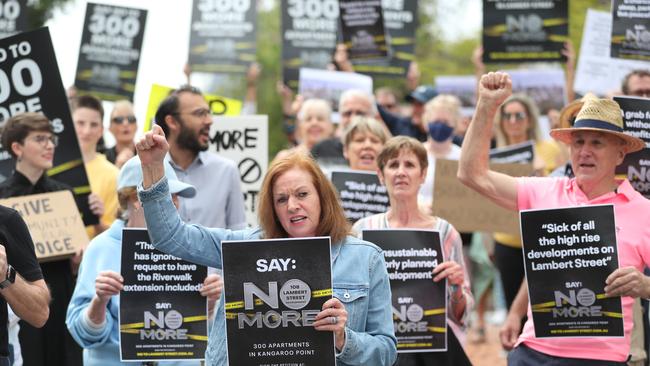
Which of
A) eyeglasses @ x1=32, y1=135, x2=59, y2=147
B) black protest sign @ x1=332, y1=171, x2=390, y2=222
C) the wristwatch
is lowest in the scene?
black protest sign @ x1=332, y1=171, x2=390, y2=222

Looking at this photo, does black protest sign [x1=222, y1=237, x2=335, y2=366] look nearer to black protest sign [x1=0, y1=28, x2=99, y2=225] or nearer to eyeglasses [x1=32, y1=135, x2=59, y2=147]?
eyeglasses [x1=32, y1=135, x2=59, y2=147]

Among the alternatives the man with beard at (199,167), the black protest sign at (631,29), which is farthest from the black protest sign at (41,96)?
the black protest sign at (631,29)

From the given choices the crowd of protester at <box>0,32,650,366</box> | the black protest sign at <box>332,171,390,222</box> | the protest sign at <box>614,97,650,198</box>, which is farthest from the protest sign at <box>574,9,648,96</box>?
the protest sign at <box>614,97,650,198</box>

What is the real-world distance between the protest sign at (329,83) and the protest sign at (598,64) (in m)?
2.24

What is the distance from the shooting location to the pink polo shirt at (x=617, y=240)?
20.5 feet

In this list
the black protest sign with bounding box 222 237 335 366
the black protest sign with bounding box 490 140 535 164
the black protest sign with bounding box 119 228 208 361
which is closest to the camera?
the black protest sign with bounding box 222 237 335 366

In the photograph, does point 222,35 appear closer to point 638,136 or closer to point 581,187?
point 638,136

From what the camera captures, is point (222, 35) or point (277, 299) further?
point (222, 35)

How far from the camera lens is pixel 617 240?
20.5 feet

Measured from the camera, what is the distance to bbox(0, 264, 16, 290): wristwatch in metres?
5.21

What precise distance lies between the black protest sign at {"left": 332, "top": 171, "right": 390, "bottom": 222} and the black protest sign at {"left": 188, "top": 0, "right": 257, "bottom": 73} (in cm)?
496

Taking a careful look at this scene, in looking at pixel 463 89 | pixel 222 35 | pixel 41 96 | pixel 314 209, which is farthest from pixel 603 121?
pixel 463 89

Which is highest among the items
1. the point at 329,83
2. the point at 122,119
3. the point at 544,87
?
the point at 329,83

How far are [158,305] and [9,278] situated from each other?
1610mm
